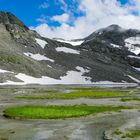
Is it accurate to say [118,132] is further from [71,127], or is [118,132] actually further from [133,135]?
[71,127]

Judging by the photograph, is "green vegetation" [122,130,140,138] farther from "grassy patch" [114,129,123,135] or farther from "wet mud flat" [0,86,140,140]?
"grassy patch" [114,129,123,135]

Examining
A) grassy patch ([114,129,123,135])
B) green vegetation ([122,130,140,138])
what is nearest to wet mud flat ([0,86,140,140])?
grassy patch ([114,129,123,135])

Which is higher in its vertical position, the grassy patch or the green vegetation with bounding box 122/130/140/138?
the grassy patch

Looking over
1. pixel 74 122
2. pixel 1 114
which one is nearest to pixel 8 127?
pixel 74 122

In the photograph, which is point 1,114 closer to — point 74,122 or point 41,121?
point 41,121

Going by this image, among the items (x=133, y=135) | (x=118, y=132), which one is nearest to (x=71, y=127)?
(x=118, y=132)

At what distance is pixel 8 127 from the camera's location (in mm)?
38500

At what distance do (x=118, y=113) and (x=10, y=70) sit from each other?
5833 inches

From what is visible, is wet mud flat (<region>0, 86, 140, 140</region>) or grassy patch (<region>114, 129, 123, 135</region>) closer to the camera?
wet mud flat (<region>0, 86, 140, 140</region>)

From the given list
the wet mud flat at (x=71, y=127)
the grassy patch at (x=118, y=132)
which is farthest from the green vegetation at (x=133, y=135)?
the grassy patch at (x=118, y=132)

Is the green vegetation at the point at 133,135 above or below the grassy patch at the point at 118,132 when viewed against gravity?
below

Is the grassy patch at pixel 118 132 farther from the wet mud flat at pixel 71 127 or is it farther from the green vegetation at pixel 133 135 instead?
the green vegetation at pixel 133 135

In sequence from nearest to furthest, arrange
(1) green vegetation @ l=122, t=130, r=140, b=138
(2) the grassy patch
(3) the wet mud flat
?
(1) green vegetation @ l=122, t=130, r=140, b=138
(3) the wet mud flat
(2) the grassy patch

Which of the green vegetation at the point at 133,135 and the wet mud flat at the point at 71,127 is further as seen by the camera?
the wet mud flat at the point at 71,127
